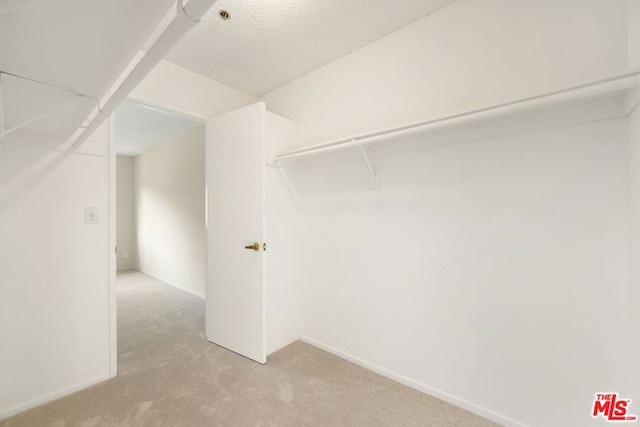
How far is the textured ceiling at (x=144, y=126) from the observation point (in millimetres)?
3385

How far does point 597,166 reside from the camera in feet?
4.05

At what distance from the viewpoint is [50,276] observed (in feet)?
5.51

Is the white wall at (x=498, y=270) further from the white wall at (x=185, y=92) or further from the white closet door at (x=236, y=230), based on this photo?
the white wall at (x=185, y=92)

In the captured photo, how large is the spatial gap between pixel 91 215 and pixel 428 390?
8.61 ft

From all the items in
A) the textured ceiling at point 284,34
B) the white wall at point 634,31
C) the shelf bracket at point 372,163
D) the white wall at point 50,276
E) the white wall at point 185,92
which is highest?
the textured ceiling at point 284,34

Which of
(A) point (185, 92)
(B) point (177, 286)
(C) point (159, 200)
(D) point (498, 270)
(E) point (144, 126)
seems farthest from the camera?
(C) point (159, 200)

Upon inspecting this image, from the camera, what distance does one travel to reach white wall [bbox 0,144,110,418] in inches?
61.0

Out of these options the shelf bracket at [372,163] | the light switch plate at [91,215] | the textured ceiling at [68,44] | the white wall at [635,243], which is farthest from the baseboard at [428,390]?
the textured ceiling at [68,44]

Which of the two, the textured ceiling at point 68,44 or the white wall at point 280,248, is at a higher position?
the textured ceiling at point 68,44

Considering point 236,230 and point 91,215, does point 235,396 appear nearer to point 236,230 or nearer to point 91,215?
point 236,230

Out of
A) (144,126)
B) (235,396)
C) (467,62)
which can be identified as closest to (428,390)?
(235,396)

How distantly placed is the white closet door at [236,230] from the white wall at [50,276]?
78 cm

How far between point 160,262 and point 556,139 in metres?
5.48

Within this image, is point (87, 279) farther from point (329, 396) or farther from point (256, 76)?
point (256, 76)
